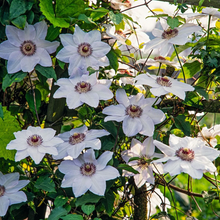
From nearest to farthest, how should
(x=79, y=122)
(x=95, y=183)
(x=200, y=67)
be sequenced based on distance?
(x=95, y=183), (x=200, y=67), (x=79, y=122)

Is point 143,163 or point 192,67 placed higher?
point 192,67

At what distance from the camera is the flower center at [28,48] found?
0.88 m


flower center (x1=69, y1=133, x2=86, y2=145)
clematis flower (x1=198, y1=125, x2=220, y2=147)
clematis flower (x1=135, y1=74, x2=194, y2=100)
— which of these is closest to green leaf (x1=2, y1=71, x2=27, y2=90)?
flower center (x1=69, y1=133, x2=86, y2=145)

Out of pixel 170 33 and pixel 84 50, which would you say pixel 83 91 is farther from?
pixel 170 33

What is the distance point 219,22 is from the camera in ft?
3.16

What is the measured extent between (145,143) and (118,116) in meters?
0.13

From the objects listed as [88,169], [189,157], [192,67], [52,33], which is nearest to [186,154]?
[189,157]

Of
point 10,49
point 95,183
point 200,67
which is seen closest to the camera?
point 95,183

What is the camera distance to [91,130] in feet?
2.74

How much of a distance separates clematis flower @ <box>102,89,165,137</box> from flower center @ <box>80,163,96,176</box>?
127 millimetres

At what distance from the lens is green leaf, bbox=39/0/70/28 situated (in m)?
0.83

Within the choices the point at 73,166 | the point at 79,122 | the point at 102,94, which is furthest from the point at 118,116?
the point at 79,122

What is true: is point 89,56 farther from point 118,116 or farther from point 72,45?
point 118,116

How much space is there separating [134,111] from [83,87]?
0.15 metres
